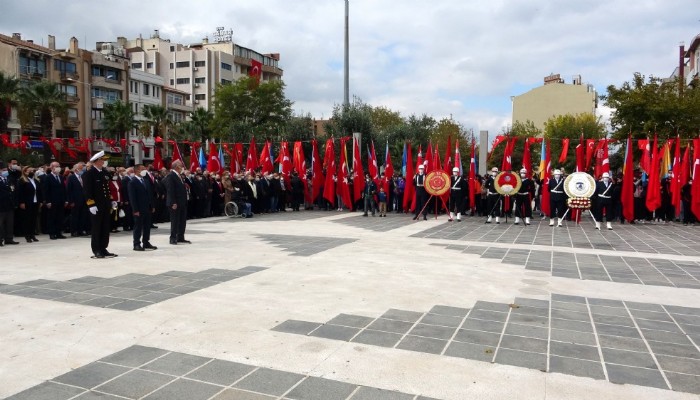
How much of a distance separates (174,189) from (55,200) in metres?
3.82

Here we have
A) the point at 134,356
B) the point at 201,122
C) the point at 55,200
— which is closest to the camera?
the point at 134,356

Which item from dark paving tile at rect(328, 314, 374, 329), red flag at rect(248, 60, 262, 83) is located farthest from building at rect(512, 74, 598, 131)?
dark paving tile at rect(328, 314, 374, 329)

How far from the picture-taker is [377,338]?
527 cm

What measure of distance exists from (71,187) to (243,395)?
11630 millimetres

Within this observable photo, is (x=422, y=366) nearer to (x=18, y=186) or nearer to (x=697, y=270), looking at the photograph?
(x=697, y=270)

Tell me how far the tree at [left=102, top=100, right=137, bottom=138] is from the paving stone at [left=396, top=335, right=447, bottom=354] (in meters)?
52.6

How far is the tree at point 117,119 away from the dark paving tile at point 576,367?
176 ft

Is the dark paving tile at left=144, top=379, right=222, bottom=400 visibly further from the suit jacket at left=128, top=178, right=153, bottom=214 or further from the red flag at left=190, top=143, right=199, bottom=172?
the red flag at left=190, top=143, right=199, bottom=172

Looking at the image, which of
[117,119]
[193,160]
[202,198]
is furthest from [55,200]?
[117,119]

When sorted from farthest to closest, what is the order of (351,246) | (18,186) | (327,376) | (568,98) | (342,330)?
(568,98) < (18,186) < (351,246) < (342,330) < (327,376)

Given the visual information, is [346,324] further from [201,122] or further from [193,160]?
[201,122]

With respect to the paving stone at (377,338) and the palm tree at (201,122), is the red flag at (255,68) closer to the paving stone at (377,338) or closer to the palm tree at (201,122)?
the palm tree at (201,122)

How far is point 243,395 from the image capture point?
3.91 meters

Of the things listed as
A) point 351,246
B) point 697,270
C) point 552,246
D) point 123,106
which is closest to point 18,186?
point 351,246
